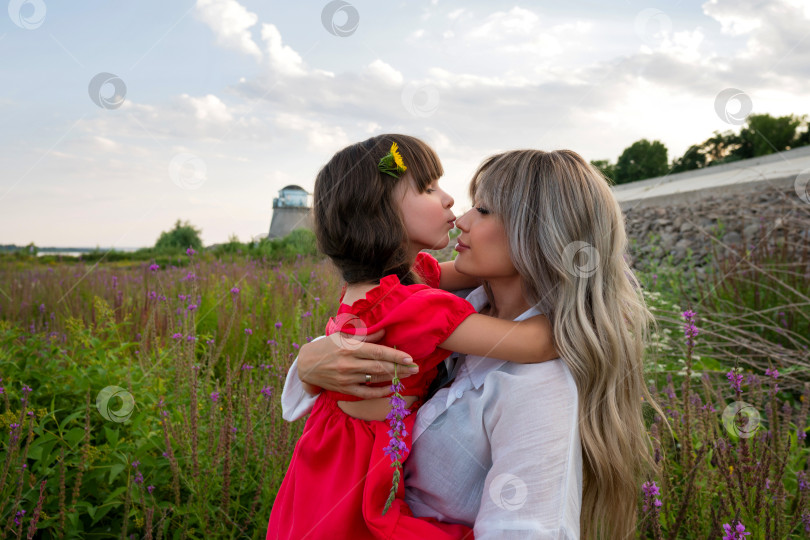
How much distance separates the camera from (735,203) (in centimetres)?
737

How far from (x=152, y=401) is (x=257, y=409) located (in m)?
0.61

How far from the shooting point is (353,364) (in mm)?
1615

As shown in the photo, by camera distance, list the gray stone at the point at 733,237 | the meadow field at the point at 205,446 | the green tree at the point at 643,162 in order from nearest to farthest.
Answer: the meadow field at the point at 205,446, the gray stone at the point at 733,237, the green tree at the point at 643,162

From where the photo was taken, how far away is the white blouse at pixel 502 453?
1.37 meters

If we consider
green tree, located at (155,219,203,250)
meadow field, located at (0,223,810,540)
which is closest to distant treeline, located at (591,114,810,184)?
green tree, located at (155,219,203,250)

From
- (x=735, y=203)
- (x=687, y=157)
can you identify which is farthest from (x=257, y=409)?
(x=687, y=157)

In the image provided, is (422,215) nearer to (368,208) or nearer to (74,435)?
(368,208)

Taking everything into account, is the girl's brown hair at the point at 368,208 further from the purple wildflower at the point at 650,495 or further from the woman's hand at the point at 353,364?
the purple wildflower at the point at 650,495

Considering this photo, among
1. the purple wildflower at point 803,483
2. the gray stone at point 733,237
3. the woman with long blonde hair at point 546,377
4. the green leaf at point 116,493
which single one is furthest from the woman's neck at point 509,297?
the gray stone at point 733,237

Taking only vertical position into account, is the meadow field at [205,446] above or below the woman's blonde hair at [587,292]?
below

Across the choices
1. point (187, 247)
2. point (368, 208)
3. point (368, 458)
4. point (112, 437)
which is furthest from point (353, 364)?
point (187, 247)

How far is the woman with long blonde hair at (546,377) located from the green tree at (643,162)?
2534 centimetres

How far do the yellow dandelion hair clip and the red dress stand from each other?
18.2 inches

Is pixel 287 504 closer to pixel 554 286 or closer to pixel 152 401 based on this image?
pixel 554 286
